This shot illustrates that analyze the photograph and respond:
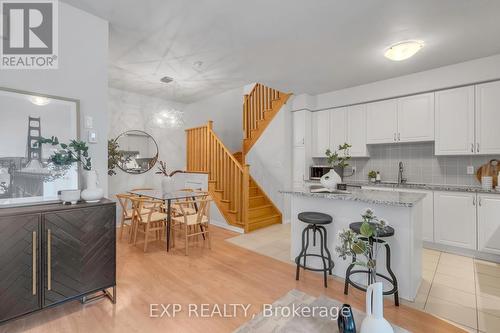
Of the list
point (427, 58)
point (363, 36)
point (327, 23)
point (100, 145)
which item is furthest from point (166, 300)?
point (427, 58)

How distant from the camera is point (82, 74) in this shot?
235 centimetres

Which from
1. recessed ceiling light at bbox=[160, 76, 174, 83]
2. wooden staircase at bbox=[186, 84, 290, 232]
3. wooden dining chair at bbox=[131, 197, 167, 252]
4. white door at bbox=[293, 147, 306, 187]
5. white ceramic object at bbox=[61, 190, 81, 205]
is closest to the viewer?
white ceramic object at bbox=[61, 190, 81, 205]

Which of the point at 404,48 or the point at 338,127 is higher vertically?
the point at 404,48

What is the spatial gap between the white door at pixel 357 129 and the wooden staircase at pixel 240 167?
1.41 m

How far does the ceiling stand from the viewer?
2.33 m

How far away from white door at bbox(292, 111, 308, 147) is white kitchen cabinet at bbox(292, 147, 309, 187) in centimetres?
13

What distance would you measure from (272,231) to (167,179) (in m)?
2.20

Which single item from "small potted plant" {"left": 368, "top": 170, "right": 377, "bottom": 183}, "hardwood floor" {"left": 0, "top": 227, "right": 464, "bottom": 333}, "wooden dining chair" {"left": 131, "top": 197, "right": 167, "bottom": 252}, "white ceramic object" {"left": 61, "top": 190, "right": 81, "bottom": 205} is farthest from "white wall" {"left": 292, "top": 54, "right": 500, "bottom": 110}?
"white ceramic object" {"left": 61, "top": 190, "right": 81, "bottom": 205}

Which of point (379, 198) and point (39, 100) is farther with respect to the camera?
point (379, 198)

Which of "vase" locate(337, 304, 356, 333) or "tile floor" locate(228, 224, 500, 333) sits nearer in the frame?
"vase" locate(337, 304, 356, 333)

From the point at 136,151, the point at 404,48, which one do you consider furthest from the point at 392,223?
the point at 136,151

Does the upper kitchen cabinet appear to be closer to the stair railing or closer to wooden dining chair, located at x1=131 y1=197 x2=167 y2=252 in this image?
the stair railing

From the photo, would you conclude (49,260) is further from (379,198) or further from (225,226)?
(225,226)

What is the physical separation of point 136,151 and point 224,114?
2.53 m
